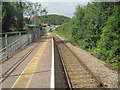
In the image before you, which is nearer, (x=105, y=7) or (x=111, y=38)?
(x=111, y=38)

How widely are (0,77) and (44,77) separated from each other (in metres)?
2.13

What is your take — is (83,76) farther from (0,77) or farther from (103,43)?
(103,43)

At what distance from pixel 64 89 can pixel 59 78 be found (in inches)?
53.0

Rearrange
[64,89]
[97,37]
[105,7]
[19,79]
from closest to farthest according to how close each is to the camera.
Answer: [64,89] < [19,79] < [105,7] < [97,37]

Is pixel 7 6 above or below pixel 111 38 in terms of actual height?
above

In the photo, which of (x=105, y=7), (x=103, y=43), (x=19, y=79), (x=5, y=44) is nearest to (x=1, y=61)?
(x=5, y=44)

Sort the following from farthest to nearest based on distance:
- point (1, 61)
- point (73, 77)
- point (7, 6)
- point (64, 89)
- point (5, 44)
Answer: point (7, 6), point (5, 44), point (1, 61), point (73, 77), point (64, 89)

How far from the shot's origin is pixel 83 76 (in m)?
7.86

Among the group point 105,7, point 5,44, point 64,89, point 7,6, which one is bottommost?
point 64,89

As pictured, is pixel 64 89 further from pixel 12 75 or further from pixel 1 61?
pixel 1 61

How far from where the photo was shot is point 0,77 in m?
7.40

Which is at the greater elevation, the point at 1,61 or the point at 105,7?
the point at 105,7

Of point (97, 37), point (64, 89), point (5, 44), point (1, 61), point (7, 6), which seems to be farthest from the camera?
point (7, 6)

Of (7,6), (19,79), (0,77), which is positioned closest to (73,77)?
→ (19,79)
